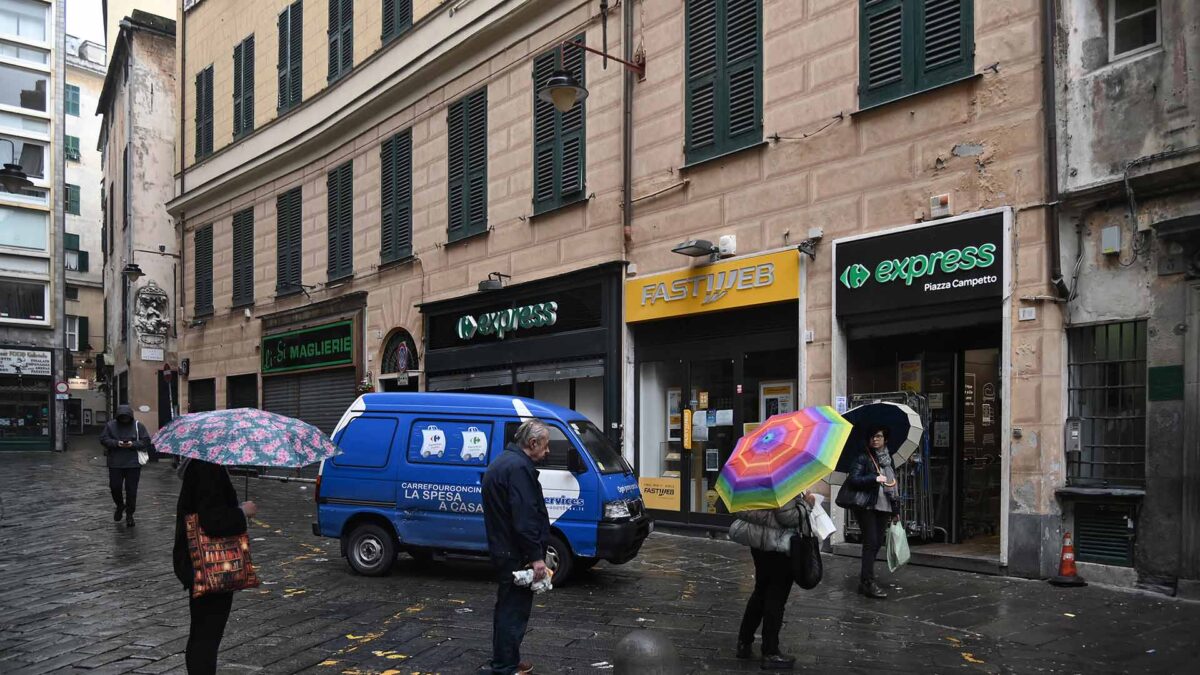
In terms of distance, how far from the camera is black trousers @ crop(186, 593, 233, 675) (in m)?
5.55

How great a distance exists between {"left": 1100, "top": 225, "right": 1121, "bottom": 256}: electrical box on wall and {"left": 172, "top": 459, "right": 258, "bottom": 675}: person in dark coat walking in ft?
26.0

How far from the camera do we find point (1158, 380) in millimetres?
8891

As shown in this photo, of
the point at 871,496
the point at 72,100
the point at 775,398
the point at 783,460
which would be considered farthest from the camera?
the point at 72,100

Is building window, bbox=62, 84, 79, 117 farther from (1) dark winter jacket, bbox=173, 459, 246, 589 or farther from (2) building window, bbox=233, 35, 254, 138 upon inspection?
(1) dark winter jacket, bbox=173, 459, 246, 589

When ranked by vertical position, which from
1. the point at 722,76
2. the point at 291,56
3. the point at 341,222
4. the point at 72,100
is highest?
the point at 72,100

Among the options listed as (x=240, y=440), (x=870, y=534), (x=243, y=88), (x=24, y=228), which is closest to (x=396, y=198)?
(x=243, y=88)

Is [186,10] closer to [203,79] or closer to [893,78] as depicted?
[203,79]

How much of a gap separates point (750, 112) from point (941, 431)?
4.74 metres

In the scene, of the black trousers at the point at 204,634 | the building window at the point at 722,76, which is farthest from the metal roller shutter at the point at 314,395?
the black trousers at the point at 204,634

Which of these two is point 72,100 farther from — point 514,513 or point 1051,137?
point 514,513

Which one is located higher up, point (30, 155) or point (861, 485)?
point (30, 155)

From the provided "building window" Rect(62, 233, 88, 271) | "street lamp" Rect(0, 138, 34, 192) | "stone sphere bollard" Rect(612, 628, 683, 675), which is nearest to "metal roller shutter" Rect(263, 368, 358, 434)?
"street lamp" Rect(0, 138, 34, 192)

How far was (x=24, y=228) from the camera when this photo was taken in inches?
1736

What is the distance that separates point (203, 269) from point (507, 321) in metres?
15.3
